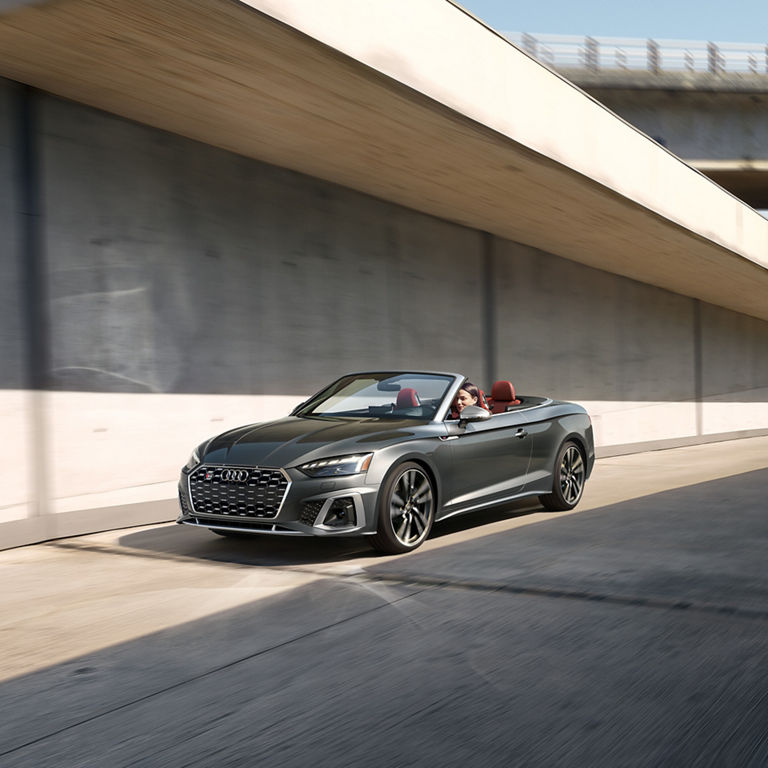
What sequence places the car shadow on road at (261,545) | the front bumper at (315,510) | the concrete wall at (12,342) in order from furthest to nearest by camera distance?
the concrete wall at (12,342)
the car shadow on road at (261,545)
the front bumper at (315,510)

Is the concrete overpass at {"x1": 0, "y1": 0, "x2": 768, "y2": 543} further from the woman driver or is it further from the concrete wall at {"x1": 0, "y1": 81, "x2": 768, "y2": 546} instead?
the woman driver

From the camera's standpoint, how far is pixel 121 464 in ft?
31.5

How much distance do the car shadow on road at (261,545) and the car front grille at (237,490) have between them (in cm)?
25

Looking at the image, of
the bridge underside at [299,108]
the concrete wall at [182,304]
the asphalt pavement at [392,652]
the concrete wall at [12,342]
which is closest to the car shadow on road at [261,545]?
the asphalt pavement at [392,652]

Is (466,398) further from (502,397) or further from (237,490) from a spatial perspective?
(237,490)

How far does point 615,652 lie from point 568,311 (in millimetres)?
14992

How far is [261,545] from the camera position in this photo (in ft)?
25.8

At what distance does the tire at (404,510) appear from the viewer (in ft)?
23.4

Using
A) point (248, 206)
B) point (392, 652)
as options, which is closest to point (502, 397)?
point (248, 206)

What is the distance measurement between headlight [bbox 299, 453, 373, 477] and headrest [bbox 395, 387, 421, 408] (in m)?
1.31

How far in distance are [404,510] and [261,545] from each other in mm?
1289

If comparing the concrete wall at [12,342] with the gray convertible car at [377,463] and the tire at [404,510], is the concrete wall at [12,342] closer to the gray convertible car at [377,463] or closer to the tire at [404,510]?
the gray convertible car at [377,463]

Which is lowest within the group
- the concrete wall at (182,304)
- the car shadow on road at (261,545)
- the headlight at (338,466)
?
the car shadow on road at (261,545)

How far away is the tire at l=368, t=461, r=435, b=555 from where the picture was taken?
712 cm
